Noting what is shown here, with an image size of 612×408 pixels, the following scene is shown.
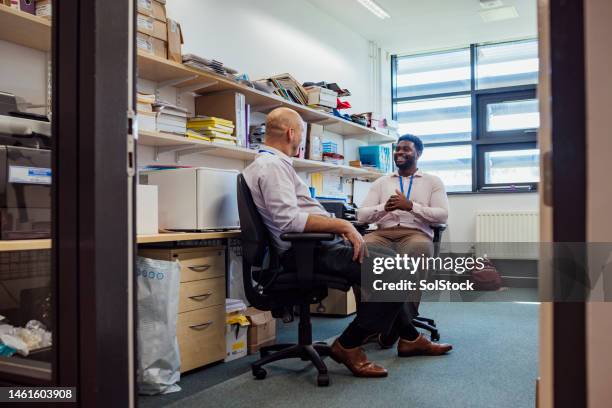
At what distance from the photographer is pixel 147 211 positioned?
214 centimetres

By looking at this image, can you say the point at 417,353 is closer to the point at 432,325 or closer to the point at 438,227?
the point at 432,325

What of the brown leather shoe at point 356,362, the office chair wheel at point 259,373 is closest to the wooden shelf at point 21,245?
the office chair wheel at point 259,373

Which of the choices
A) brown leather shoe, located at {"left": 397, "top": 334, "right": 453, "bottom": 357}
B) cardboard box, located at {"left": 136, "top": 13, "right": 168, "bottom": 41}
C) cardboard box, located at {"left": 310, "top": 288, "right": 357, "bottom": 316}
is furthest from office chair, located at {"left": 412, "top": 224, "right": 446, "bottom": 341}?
cardboard box, located at {"left": 136, "top": 13, "right": 168, "bottom": 41}

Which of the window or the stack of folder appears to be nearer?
the stack of folder

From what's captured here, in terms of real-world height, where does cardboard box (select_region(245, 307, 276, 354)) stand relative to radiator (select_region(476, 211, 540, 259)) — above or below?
below

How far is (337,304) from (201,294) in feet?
4.80

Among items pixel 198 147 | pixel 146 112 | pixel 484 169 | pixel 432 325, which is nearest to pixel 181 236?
pixel 146 112

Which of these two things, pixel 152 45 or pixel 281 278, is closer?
pixel 281 278

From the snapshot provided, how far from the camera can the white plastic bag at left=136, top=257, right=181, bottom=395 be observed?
80.0 inches

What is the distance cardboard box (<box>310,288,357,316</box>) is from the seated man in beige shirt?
75cm

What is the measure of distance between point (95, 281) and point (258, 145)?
2279 millimetres

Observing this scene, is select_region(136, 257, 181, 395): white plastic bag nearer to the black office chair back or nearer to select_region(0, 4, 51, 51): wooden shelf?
the black office chair back

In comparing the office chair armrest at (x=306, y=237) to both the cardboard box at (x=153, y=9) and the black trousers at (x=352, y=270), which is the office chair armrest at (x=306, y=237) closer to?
the black trousers at (x=352, y=270)

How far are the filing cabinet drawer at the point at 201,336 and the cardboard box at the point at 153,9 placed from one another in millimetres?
1439
